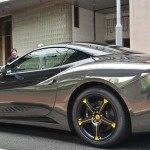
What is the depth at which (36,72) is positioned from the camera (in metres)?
5.62

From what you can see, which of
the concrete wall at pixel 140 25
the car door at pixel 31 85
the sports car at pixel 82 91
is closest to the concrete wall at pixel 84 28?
the concrete wall at pixel 140 25

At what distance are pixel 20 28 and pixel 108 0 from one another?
5232 millimetres

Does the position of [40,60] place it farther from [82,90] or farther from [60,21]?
[60,21]

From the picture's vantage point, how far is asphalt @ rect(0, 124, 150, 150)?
16.4 feet

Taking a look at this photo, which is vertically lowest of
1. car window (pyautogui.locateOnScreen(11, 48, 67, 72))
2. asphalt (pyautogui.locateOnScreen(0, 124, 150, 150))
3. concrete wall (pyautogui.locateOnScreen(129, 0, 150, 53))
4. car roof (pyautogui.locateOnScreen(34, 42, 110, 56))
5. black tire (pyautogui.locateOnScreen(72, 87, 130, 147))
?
asphalt (pyautogui.locateOnScreen(0, 124, 150, 150))

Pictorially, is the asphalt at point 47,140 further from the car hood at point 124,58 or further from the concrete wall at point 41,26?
the concrete wall at point 41,26

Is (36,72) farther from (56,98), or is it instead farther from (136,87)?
(136,87)

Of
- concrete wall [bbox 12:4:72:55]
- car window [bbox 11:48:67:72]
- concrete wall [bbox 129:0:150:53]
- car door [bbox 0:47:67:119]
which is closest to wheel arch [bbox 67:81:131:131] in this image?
car door [bbox 0:47:67:119]

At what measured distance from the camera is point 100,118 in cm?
486

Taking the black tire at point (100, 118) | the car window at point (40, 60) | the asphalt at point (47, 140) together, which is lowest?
the asphalt at point (47, 140)

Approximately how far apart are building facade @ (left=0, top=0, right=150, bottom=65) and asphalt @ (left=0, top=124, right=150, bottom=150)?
11660mm

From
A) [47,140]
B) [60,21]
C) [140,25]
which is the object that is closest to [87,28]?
[60,21]

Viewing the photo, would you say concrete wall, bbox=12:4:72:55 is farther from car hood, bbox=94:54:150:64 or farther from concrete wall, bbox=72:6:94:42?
car hood, bbox=94:54:150:64

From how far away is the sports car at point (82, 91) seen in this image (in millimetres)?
4547
